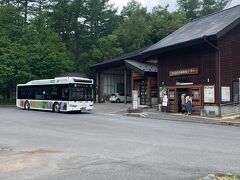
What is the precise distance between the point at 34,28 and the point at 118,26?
714 inches

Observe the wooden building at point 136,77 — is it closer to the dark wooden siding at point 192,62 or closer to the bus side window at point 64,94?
the dark wooden siding at point 192,62

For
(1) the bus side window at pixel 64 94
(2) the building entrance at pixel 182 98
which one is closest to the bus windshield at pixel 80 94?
(1) the bus side window at pixel 64 94

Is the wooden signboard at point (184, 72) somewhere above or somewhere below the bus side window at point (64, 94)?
above

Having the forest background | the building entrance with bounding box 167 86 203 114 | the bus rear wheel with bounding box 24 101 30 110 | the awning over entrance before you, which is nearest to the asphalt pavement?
the building entrance with bounding box 167 86 203 114

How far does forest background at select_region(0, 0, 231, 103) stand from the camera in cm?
4950

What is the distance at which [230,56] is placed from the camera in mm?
29453

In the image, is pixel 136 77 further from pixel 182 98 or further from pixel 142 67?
pixel 182 98

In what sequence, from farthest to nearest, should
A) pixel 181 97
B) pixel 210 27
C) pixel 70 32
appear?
pixel 70 32
pixel 181 97
pixel 210 27

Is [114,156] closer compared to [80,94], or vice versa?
[114,156]

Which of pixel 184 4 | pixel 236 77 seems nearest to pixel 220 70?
pixel 236 77

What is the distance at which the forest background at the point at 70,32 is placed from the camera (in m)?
49.5

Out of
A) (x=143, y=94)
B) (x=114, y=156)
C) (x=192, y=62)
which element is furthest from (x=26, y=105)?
(x=114, y=156)

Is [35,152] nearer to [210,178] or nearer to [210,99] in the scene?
[210,178]

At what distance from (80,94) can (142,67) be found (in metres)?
10.5
